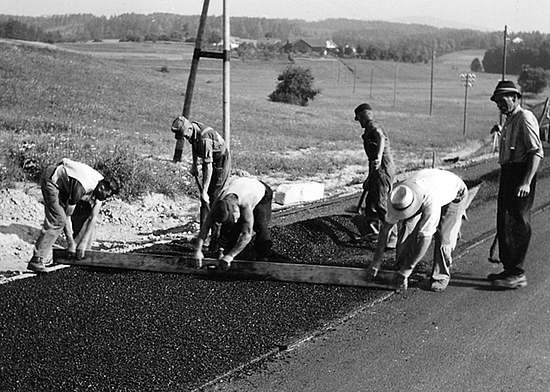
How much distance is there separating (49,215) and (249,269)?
2268mm

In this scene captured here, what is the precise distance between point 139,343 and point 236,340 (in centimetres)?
78

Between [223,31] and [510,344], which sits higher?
[223,31]

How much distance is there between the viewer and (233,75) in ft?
230

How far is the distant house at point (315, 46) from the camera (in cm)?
9275

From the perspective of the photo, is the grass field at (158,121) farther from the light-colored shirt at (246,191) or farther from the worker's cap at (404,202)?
the worker's cap at (404,202)

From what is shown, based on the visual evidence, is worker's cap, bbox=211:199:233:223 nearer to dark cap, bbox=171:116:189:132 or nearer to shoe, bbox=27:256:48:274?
dark cap, bbox=171:116:189:132

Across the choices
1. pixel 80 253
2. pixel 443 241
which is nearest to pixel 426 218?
pixel 443 241

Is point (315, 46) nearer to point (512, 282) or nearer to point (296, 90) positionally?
point (296, 90)

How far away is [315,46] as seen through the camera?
93.7 m

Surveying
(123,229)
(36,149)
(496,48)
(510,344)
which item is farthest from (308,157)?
(496,48)

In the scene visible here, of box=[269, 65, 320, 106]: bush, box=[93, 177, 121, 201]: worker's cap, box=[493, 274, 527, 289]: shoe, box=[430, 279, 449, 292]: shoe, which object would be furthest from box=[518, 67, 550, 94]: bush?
box=[93, 177, 121, 201]: worker's cap

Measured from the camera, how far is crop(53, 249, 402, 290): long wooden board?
7859 mm

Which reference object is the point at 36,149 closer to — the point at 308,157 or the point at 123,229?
the point at 123,229

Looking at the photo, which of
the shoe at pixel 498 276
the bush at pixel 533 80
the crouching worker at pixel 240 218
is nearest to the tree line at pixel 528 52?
A: the bush at pixel 533 80
